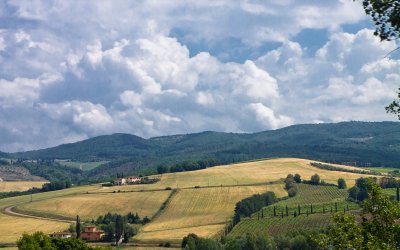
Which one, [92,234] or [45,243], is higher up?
[45,243]

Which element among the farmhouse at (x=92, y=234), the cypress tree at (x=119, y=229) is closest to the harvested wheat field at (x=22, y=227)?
the farmhouse at (x=92, y=234)

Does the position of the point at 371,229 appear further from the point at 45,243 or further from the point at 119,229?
the point at 119,229

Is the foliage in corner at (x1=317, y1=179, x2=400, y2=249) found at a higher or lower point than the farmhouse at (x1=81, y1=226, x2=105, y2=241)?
higher

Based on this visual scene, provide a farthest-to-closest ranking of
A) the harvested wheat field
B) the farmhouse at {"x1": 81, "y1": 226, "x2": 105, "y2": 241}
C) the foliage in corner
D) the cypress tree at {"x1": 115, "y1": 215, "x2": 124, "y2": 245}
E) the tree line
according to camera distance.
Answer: the farmhouse at {"x1": 81, "y1": 226, "x2": 105, "y2": 241} → the cypress tree at {"x1": 115, "y1": 215, "x2": 124, "y2": 245} → the harvested wheat field → the tree line → the foliage in corner

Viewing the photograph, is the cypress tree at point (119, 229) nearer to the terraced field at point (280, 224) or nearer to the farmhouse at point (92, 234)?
the farmhouse at point (92, 234)

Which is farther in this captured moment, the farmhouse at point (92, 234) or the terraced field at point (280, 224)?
the farmhouse at point (92, 234)

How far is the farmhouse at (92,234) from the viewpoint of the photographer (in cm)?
17814

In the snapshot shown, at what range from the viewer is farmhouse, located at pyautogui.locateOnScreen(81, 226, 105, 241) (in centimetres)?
17814

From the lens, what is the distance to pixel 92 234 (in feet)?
593

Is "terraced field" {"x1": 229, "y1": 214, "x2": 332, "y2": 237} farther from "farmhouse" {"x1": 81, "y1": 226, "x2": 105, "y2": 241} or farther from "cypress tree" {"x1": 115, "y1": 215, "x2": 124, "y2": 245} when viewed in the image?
"farmhouse" {"x1": 81, "y1": 226, "x2": 105, "y2": 241}

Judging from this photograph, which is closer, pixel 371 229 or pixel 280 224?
pixel 371 229

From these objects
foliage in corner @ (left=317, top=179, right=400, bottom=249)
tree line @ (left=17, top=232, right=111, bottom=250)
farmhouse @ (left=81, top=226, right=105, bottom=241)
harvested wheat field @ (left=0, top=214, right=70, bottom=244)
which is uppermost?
foliage in corner @ (left=317, top=179, right=400, bottom=249)

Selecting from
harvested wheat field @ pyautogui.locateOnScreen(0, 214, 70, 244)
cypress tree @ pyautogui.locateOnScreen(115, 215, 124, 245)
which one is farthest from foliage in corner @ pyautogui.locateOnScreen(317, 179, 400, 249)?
harvested wheat field @ pyautogui.locateOnScreen(0, 214, 70, 244)

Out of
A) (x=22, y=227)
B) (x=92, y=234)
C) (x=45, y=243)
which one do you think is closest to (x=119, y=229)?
(x=92, y=234)
